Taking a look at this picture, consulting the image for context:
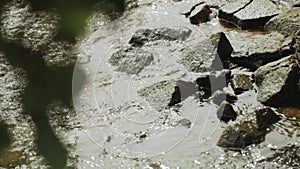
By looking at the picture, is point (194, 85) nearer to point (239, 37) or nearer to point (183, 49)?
point (183, 49)

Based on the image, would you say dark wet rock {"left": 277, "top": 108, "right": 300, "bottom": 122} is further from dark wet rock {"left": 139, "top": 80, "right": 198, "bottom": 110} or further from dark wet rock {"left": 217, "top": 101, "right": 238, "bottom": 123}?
dark wet rock {"left": 139, "top": 80, "right": 198, "bottom": 110}

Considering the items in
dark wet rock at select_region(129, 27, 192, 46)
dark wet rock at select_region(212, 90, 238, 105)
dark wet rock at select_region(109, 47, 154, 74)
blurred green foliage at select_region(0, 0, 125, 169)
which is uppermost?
blurred green foliage at select_region(0, 0, 125, 169)

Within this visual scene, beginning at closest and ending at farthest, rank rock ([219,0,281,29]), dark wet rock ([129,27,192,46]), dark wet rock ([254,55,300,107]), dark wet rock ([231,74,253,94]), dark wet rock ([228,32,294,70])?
1. dark wet rock ([254,55,300,107])
2. dark wet rock ([231,74,253,94])
3. dark wet rock ([228,32,294,70])
4. dark wet rock ([129,27,192,46])
5. rock ([219,0,281,29])

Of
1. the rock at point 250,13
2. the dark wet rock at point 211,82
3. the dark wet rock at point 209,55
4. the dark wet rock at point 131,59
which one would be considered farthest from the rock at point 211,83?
the rock at point 250,13

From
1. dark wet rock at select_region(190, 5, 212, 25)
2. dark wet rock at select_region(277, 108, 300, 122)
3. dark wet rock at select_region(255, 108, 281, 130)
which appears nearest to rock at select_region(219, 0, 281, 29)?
dark wet rock at select_region(190, 5, 212, 25)

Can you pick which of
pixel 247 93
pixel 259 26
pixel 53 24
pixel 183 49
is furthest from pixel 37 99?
pixel 259 26
